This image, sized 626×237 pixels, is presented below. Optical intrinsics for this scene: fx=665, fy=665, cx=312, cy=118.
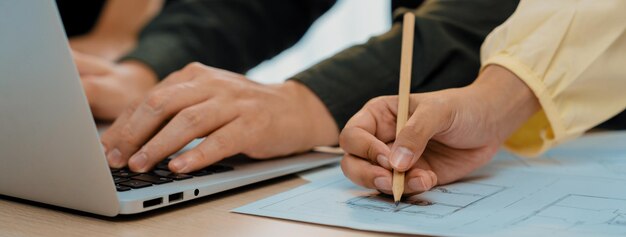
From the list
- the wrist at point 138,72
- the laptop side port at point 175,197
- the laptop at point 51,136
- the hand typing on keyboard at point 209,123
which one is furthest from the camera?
the wrist at point 138,72

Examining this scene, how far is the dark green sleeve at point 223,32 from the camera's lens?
1.06m

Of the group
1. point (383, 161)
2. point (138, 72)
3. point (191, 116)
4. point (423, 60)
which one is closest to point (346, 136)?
point (383, 161)

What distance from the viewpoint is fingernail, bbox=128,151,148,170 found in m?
0.58

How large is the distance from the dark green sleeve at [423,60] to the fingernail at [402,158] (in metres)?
0.27

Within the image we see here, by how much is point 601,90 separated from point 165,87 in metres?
0.43

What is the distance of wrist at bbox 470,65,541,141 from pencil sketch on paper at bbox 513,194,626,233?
0.12 meters

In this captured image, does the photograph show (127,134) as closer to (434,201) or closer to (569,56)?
(434,201)

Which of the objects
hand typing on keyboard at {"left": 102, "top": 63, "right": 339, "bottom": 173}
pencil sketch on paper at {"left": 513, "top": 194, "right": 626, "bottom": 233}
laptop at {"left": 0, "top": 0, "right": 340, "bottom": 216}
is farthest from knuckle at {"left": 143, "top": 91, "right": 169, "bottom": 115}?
pencil sketch on paper at {"left": 513, "top": 194, "right": 626, "bottom": 233}

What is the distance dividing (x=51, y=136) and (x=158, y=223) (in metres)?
0.09

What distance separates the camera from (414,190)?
1.65 feet

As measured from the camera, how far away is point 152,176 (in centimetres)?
56

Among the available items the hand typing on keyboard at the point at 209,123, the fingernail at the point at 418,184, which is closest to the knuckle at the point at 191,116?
the hand typing on keyboard at the point at 209,123

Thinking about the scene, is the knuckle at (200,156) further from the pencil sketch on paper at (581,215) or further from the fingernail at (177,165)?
the pencil sketch on paper at (581,215)

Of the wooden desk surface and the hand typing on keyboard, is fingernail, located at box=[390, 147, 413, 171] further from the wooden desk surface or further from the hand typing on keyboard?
the hand typing on keyboard
